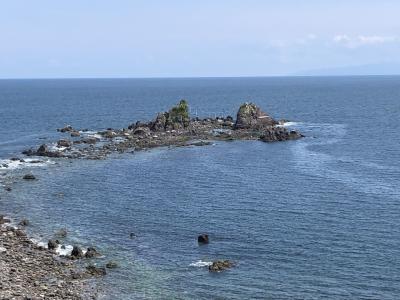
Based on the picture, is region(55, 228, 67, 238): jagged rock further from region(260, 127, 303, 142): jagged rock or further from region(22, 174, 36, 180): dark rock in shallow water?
region(260, 127, 303, 142): jagged rock

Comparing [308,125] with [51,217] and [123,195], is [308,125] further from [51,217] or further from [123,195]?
[51,217]

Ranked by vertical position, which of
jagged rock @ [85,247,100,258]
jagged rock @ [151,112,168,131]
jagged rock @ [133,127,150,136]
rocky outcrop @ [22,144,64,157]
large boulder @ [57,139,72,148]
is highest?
jagged rock @ [151,112,168,131]

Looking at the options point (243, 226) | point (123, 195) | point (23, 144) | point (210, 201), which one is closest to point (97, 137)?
point (23, 144)

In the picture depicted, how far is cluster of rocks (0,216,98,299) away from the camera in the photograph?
58594mm

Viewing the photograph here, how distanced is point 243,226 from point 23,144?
317 feet

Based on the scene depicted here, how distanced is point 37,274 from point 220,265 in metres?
20.9

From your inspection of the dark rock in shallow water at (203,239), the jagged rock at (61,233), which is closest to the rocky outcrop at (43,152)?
the jagged rock at (61,233)

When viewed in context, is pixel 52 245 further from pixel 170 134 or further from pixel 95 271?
pixel 170 134

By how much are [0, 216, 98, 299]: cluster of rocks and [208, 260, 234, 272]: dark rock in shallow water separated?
13.7m

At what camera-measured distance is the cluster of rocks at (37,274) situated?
192ft

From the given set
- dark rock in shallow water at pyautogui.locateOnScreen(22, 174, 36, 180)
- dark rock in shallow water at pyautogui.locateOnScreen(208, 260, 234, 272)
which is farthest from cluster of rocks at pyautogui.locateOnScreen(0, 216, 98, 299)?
dark rock in shallow water at pyautogui.locateOnScreen(22, 174, 36, 180)

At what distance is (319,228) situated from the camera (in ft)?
262

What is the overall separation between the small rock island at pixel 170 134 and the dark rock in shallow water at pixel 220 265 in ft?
246

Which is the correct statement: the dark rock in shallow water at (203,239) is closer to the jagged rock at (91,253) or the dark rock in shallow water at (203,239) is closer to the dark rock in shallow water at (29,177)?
the jagged rock at (91,253)
